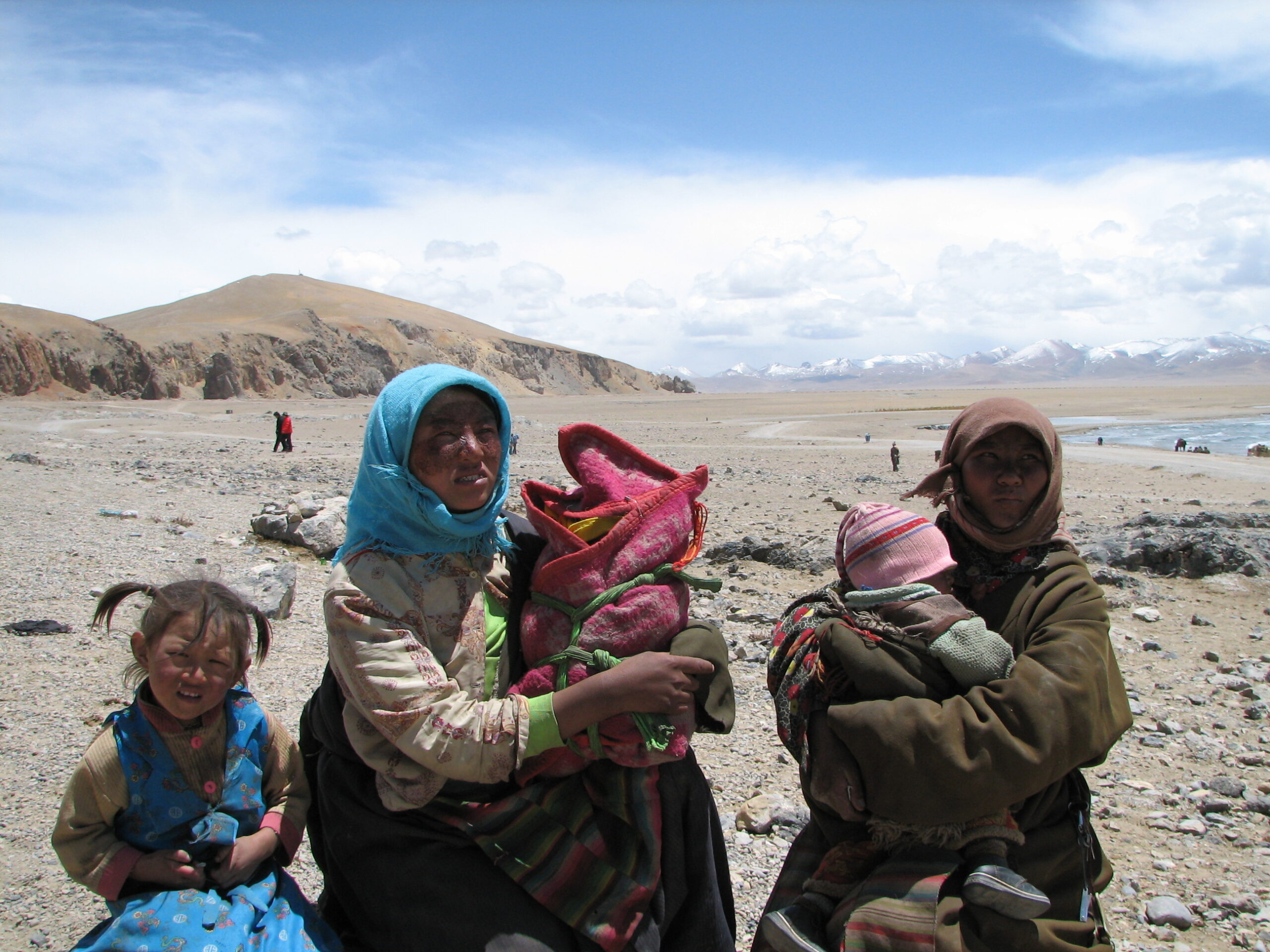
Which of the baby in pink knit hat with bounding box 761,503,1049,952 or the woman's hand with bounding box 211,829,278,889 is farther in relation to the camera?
the woman's hand with bounding box 211,829,278,889

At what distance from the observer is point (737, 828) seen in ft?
12.2

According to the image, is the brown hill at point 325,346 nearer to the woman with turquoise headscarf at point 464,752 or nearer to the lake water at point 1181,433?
the lake water at point 1181,433

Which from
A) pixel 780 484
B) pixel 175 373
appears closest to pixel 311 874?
pixel 780 484

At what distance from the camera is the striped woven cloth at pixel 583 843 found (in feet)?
6.95

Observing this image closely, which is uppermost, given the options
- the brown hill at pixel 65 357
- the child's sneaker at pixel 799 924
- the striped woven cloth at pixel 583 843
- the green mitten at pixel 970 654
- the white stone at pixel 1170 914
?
the brown hill at pixel 65 357

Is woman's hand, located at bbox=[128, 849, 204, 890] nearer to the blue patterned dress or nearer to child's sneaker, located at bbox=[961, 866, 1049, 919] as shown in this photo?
the blue patterned dress

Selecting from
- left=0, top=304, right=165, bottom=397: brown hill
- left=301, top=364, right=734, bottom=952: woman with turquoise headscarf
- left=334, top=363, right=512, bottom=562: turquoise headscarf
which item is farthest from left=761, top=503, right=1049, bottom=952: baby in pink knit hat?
left=0, top=304, right=165, bottom=397: brown hill

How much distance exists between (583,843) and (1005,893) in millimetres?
997

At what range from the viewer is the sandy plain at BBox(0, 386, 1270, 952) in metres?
3.25

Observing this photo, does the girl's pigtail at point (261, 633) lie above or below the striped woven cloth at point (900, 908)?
above

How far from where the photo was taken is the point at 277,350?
74.6m

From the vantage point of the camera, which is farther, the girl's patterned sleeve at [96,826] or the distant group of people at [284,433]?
the distant group of people at [284,433]

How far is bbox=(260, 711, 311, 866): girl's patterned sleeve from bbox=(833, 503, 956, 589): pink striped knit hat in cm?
159

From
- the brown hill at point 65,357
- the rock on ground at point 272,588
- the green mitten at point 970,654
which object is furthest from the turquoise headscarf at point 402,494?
the brown hill at point 65,357
